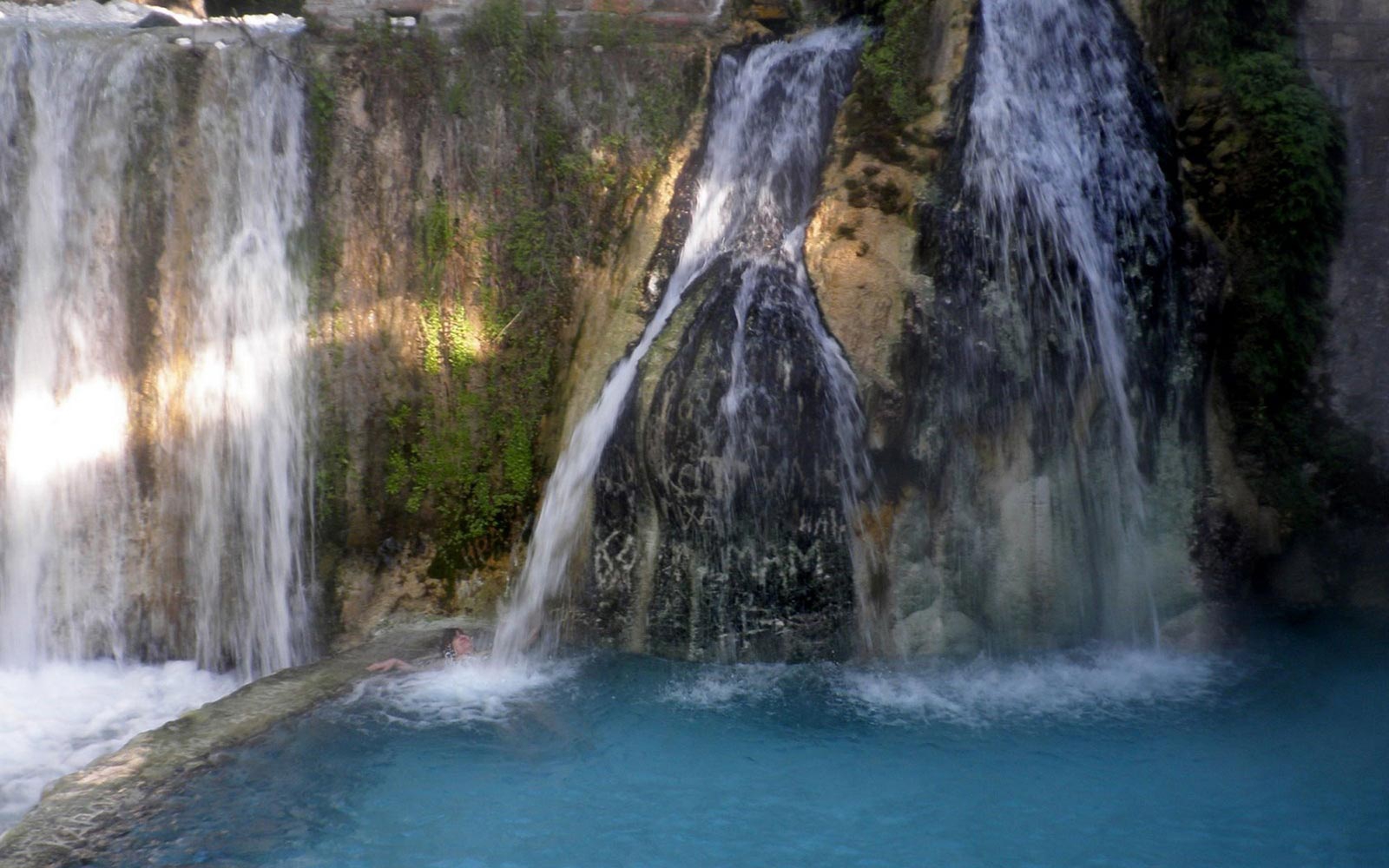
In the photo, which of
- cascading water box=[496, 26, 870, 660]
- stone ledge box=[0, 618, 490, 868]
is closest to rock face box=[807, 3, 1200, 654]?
cascading water box=[496, 26, 870, 660]

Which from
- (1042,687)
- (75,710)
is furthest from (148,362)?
(1042,687)

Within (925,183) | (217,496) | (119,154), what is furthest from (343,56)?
(925,183)

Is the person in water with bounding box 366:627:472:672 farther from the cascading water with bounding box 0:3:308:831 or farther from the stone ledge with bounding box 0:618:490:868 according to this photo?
the cascading water with bounding box 0:3:308:831

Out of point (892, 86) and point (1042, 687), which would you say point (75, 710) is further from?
point (892, 86)

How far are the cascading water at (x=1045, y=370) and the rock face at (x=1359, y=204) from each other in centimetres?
118

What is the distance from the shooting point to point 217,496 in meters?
6.61

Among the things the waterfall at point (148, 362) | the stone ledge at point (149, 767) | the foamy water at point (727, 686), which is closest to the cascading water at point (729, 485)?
the foamy water at point (727, 686)

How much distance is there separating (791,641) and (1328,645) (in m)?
2.94

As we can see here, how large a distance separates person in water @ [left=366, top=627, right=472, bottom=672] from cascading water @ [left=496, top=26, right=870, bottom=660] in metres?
0.20

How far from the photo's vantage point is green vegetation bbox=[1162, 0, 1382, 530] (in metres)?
6.37

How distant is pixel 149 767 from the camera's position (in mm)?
4438

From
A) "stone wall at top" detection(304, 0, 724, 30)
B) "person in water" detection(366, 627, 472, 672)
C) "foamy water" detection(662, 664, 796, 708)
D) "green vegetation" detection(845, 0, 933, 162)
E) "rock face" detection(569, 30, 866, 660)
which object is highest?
"stone wall at top" detection(304, 0, 724, 30)

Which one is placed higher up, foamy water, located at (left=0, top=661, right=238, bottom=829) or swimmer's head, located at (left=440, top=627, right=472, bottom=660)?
swimmer's head, located at (left=440, top=627, right=472, bottom=660)

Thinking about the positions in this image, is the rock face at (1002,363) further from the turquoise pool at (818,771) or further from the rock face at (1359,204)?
the rock face at (1359,204)
